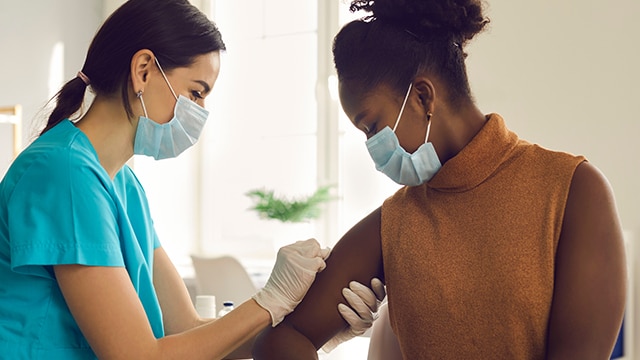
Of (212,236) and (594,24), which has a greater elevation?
(594,24)

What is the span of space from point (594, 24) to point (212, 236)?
2.56 metres

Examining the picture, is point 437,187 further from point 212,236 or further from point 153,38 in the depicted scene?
point 212,236

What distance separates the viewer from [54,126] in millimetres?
1432

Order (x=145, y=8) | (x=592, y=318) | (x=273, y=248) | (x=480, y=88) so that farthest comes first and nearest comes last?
(x=273, y=248) → (x=480, y=88) → (x=145, y=8) → (x=592, y=318)

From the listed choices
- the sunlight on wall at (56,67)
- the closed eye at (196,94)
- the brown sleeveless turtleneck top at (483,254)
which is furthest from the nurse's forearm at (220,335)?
the sunlight on wall at (56,67)

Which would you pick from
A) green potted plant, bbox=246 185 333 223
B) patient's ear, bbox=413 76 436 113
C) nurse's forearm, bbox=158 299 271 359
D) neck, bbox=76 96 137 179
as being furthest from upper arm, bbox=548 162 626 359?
green potted plant, bbox=246 185 333 223

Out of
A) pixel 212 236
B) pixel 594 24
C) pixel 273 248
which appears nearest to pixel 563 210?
pixel 594 24

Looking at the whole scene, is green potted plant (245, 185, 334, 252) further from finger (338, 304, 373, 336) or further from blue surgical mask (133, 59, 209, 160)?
finger (338, 304, 373, 336)

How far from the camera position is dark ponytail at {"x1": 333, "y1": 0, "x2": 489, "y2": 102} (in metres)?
1.23

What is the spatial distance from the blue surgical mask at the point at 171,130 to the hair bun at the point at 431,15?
397 millimetres

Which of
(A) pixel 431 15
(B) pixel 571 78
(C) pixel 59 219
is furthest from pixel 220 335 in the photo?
(B) pixel 571 78

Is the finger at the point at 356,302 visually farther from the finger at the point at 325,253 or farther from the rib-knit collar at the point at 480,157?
the rib-knit collar at the point at 480,157

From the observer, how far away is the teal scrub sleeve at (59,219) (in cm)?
125

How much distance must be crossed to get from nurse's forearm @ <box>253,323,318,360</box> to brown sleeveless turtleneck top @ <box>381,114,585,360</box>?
16 cm
